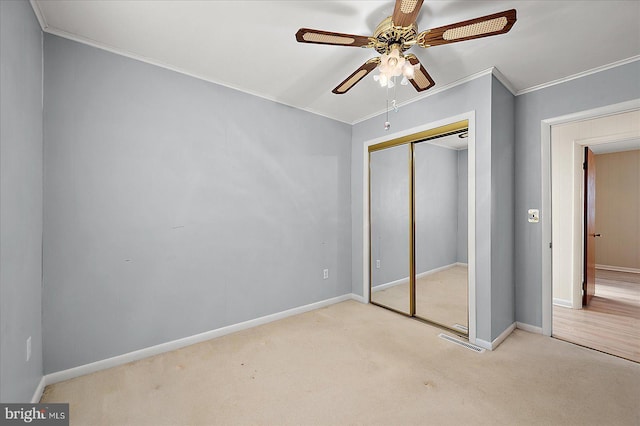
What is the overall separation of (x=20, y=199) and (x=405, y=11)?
2411mm

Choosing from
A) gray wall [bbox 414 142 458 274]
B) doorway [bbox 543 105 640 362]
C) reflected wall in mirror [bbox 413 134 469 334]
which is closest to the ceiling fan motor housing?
reflected wall in mirror [bbox 413 134 469 334]

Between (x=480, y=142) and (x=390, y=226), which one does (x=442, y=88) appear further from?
(x=390, y=226)

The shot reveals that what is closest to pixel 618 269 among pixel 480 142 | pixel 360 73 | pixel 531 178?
pixel 531 178

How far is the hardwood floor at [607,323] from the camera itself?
8.29ft

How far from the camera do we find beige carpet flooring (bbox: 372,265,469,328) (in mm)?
2832

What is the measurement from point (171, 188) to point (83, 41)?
4.07 feet

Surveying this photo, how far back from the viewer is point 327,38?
1.61m

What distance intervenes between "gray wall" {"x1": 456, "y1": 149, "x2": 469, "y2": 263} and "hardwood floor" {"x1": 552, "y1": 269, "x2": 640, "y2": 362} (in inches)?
48.3

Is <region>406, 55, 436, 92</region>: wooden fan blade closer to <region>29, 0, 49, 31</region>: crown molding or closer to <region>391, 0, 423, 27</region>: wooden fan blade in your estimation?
<region>391, 0, 423, 27</region>: wooden fan blade

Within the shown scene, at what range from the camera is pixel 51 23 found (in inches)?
74.9

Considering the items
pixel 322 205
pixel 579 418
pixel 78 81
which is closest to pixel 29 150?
pixel 78 81

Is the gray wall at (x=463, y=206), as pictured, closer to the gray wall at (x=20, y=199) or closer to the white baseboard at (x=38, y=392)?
the gray wall at (x=20, y=199)

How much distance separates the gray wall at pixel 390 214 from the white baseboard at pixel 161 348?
108cm

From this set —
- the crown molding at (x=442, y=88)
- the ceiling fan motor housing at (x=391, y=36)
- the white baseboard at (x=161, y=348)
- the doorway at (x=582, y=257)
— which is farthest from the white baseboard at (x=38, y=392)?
the doorway at (x=582, y=257)
